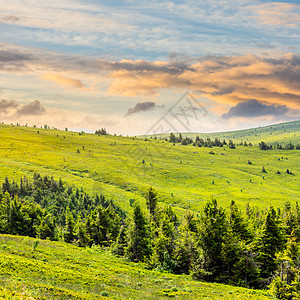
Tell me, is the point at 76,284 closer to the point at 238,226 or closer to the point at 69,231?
the point at 238,226

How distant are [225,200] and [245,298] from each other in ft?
414

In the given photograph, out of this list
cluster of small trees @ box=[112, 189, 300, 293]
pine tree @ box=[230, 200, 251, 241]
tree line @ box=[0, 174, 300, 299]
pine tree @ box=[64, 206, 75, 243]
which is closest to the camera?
tree line @ box=[0, 174, 300, 299]

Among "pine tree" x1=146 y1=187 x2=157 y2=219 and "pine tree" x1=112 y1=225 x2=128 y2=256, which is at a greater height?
"pine tree" x1=146 y1=187 x2=157 y2=219

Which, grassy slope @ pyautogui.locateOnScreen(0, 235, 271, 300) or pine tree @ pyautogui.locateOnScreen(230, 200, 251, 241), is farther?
pine tree @ pyautogui.locateOnScreen(230, 200, 251, 241)

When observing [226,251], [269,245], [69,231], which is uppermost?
[269,245]

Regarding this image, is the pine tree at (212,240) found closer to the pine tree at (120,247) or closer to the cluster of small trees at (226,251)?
the cluster of small trees at (226,251)

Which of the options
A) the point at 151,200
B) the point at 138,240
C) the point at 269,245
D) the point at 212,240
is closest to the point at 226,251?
the point at 212,240

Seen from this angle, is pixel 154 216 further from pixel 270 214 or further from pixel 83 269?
pixel 83 269

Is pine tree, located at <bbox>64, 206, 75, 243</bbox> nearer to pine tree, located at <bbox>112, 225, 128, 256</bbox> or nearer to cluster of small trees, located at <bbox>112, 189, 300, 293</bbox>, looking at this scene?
pine tree, located at <bbox>112, 225, 128, 256</bbox>

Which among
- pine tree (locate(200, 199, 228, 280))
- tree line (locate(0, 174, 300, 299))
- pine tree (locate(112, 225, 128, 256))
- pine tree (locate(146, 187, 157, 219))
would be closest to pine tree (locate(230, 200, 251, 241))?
tree line (locate(0, 174, 300, 299))

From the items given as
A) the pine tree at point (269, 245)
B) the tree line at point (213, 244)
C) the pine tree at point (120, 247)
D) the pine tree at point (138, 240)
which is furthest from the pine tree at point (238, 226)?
the pine tree at point (120, 247)

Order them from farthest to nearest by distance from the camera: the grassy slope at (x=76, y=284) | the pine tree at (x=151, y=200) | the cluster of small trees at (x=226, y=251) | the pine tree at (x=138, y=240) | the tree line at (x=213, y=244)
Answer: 1. the pine tree at (x=151, y=200)
2. the pine tree at (x=138, y=240)
3. the cluster of small trees at (x=226, y=251)
4. the tree line at (x=213, y=244)
5. the grassy slope at (x=76, y=284)

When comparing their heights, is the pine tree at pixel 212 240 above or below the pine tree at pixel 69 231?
above

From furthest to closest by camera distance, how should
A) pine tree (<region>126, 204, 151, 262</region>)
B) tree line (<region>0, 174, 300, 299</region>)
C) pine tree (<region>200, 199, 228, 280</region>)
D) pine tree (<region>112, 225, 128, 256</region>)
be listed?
pine tree (<region>112, 225, 128, 256</region>) < pine tree (<region>126, 204, 151, 262</region>) < pine tree (<region>200, 199, 228, 280</region>) < tree line (<region>0, 174, 300, 299</region>)
